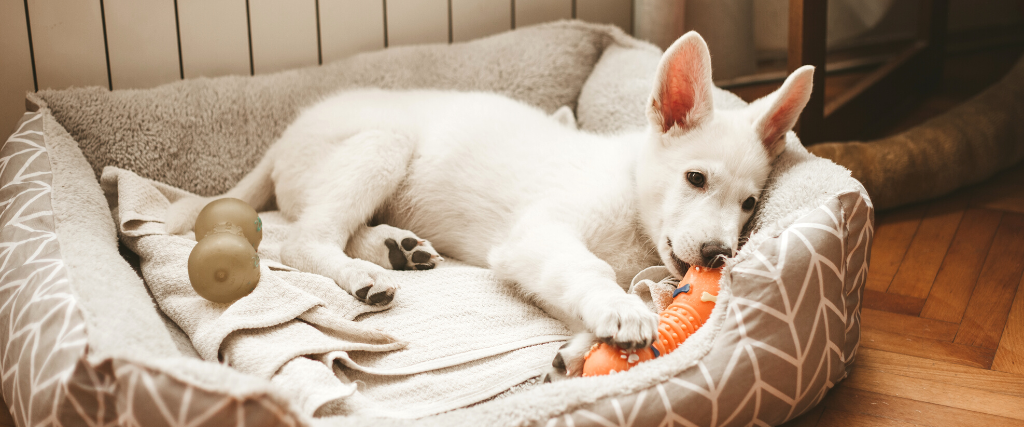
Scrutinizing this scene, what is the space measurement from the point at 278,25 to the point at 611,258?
1.93 m

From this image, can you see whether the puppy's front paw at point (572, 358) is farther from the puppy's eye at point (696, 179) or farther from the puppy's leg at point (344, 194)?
the puppy's leg at point (344, 194)

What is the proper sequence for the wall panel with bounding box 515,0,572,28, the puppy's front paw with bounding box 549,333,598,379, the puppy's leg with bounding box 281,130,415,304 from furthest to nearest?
1. the wall panel with bounding box 515,0,572,28
2. the puppy's leg with bounding box 281,130,415,304
3. the puppy's front paw with bounding box 549,333,598,379

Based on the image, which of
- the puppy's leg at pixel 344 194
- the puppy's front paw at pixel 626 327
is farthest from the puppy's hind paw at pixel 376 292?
the puppy's front paw at pixel 626 327

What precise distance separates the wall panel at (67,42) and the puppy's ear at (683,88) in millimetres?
2212

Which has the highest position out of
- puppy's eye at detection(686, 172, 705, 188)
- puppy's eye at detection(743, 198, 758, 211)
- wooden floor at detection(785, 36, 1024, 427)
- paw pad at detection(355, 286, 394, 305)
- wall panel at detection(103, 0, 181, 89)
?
wall panel at detection(103, 0, 181, 89)

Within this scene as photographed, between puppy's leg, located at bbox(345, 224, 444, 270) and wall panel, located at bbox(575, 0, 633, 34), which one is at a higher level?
wall panel, located at bbox(575, 0, 633, 34)

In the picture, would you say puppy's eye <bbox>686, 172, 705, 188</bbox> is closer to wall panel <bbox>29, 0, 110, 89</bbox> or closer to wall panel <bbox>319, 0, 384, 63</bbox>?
wall panel <bbox>319, 0, 384, 63</bbox>

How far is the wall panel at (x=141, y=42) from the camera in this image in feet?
9.29

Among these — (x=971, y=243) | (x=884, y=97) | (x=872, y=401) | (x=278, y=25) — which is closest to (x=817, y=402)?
(x=872, y=401)

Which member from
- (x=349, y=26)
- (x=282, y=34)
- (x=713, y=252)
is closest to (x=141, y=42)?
(x=282, y=34)

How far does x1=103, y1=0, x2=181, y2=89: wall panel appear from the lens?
283 cm

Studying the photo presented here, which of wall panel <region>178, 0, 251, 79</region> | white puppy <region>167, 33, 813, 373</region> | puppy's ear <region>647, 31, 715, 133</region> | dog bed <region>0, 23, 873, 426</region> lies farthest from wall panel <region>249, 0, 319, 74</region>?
puppy's ear <region>647, 31, 715, 133</region>

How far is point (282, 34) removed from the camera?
3.18 metres

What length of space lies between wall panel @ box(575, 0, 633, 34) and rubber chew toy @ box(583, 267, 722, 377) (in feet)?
7.57
